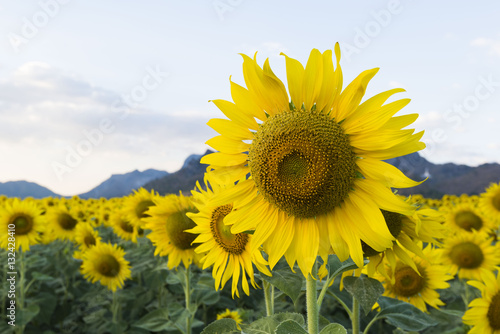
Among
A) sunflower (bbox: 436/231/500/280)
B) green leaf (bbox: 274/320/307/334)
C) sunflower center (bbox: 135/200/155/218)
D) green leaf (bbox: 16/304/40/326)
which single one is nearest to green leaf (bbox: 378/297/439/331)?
green leaf (bbox: 274/320/307/334)

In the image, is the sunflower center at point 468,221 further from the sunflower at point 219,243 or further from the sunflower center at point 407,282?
the sunflower at point 219,243

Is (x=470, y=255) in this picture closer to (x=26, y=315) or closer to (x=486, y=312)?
(x=486, y=312)

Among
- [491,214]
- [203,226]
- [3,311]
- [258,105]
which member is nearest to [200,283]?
[203,226]

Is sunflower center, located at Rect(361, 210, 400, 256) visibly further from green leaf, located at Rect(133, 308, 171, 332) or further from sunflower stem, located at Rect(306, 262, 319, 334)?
green leaf, located at Rect(133, 308, 171, 332)

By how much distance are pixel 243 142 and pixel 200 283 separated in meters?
2.73

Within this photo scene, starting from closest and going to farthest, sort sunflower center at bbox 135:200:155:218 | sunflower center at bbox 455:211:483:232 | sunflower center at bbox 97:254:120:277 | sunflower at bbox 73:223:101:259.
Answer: sunflower center at bbox 97:254:120:277 → sunflower center at bbox 135:200:155:218 → sunflower at bbox 73:223:101:259 → sunflower center at bbox 455:211:483:232

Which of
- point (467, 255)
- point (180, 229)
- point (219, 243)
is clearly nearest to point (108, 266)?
point (180, 229)

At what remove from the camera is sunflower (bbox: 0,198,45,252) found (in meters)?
6.79

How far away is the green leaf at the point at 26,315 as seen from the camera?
5.55 m

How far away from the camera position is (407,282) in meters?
3.65

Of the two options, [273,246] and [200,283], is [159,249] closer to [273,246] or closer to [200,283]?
[200,283]

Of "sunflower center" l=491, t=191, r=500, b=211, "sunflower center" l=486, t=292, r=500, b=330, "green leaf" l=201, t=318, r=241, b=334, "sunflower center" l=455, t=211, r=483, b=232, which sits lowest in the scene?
"sunflower center" l=486, t=292, r=500, b=330

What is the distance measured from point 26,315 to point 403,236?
5.70 meters

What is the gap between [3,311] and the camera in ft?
20.7
